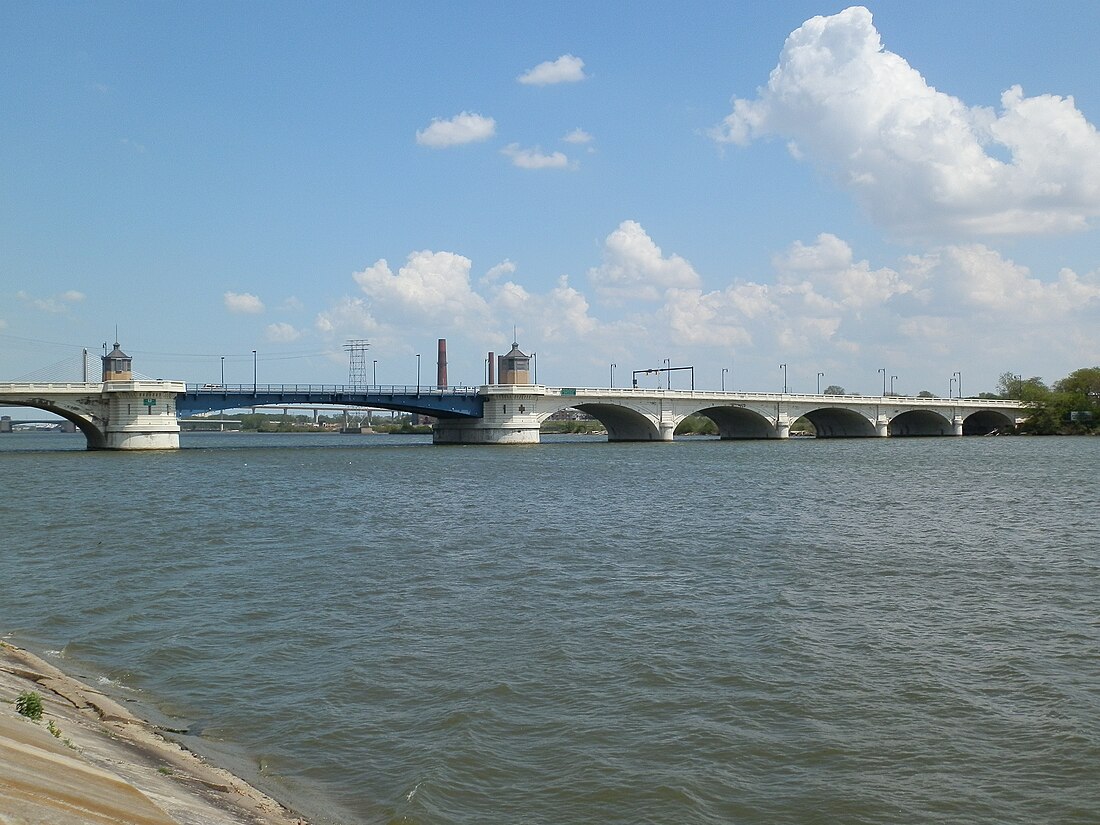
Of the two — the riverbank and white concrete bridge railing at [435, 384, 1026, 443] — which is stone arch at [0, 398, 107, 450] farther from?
the riverbank

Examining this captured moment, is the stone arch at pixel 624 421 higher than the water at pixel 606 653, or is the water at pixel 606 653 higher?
the stone arch at pixel 624 421

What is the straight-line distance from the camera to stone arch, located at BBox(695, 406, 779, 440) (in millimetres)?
115375

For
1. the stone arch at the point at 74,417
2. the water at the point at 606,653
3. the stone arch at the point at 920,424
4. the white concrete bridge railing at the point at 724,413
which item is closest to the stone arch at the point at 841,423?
the white concrete bridge railing at the point at 724,413

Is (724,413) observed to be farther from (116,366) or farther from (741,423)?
(116,366)

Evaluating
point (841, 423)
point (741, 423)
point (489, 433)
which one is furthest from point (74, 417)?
point (841, 423)

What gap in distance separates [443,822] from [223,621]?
964 cm

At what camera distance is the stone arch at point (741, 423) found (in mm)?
115375

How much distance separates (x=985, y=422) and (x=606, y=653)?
14813cm

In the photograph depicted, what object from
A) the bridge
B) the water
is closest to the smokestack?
the bridge

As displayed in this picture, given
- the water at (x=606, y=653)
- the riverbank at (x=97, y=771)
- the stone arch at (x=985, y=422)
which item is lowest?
the water at (x=606, y=653)

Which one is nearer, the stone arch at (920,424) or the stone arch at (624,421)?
the stone arch at (624,421)

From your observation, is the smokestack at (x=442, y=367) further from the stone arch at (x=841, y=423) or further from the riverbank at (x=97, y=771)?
the riverbank at (x=97, y=771)

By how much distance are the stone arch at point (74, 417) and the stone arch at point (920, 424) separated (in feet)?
341

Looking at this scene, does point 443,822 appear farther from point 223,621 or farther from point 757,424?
point 757,424
